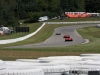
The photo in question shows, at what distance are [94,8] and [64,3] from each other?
15.6 metres

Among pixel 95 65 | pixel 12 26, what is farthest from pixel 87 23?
pixel 95 65

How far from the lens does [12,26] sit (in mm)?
97875

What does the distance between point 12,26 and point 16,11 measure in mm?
53185

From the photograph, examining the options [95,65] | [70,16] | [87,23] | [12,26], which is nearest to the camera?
[95,65]

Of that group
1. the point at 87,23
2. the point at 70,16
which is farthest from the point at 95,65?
the point at 70,16

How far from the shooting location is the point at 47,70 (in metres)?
8.61

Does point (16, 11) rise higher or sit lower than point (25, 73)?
lower

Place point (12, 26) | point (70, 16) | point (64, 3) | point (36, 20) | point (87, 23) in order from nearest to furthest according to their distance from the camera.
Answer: point (12, 26) → point (87, 23) → point (36, 20) → point (70, 16) → point (64, 3)

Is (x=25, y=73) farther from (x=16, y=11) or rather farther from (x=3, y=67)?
(x=16, y=11)

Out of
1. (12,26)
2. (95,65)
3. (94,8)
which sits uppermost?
(95,65)

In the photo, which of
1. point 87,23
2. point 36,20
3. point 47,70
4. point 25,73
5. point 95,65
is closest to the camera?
point 25,73

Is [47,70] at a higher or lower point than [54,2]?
higher

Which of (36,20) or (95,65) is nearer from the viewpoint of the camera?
(95,65)

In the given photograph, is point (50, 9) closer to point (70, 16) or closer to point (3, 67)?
point (70, 16)
